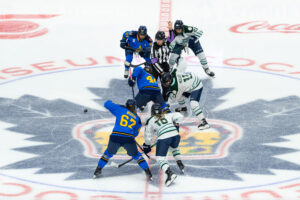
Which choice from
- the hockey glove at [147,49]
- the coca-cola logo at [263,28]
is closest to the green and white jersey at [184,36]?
the hockey glove at [147,49]

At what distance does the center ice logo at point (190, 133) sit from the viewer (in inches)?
399

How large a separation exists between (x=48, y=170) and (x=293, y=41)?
738 cm

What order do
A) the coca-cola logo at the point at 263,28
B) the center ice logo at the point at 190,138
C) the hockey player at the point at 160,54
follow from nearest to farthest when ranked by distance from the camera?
the center ice logo at the point at 190,138, the hockey player at the point at 160,54, the coca-cola logo at the point at 263,28

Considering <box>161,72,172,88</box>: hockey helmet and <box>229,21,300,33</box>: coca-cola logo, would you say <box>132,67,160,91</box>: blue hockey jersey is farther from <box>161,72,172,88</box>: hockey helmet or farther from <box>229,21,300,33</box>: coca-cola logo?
<box>229,21,300,33</box>: coca-cola logo

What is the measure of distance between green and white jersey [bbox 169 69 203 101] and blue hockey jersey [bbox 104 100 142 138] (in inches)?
62.9

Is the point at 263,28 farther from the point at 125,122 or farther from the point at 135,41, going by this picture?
the point at 125,122

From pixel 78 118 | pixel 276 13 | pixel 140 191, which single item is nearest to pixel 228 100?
pixel 78 118

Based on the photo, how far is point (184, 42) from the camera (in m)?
13.2

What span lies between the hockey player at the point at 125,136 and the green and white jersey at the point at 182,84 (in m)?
1.52

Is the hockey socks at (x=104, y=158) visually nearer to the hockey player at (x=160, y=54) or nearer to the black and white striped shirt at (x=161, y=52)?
the hockey player at (x=160, y=54)

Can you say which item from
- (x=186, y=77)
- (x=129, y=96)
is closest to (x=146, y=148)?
(x=186, y=77)

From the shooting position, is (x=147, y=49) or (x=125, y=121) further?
(x=147, y=49)

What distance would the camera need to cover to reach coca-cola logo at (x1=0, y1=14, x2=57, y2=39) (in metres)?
16.3

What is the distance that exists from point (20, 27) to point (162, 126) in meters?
7.88
